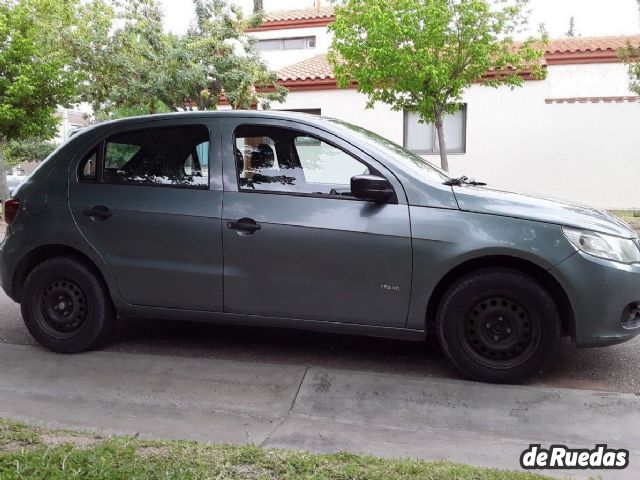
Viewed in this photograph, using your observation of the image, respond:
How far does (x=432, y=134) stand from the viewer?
16.6 m

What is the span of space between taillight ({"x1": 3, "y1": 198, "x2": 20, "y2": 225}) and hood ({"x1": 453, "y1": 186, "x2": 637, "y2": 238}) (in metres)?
3.27

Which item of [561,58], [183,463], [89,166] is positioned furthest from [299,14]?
[183,463]

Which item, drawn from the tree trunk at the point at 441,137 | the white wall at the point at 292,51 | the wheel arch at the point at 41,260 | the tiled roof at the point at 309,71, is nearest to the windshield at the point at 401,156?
the wheel arch at the point at 41,260

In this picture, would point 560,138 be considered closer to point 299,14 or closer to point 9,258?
point 299,14

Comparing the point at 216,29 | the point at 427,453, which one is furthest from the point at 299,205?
the point at 216,29

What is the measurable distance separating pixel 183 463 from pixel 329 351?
2231 mm

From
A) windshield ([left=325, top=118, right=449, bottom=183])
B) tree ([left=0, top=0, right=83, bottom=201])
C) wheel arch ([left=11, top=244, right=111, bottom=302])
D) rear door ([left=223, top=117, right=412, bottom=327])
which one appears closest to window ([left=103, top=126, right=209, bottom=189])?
rear door ([left=223, top=117, right=412, bottom=327])

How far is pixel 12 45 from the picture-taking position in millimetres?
14812

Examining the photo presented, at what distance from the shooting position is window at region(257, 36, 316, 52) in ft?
76.2

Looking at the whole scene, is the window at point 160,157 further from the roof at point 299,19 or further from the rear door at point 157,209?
the roof at point 299,19

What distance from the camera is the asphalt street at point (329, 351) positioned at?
173 inches

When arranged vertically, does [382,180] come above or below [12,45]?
below

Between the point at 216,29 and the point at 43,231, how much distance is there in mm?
11796

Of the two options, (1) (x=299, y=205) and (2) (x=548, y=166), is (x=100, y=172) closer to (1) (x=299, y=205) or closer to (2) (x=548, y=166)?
(1) (x=299, y=205)
